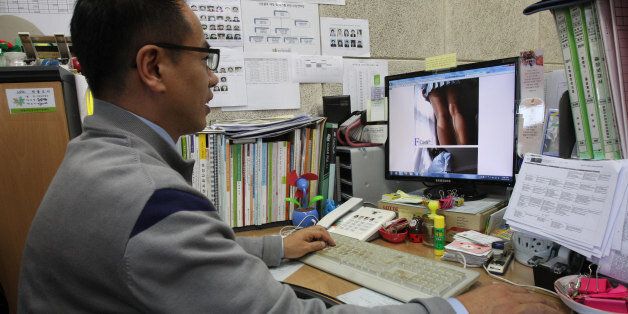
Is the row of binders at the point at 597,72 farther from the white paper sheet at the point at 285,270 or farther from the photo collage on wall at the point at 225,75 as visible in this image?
the photo collage on wall at the point at 225,75

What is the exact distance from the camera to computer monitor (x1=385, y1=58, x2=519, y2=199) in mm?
1047

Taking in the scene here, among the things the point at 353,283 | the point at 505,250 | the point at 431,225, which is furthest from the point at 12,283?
the point at 505,250

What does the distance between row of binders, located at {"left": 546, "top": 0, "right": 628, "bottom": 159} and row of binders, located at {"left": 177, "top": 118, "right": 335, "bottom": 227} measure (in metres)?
0.75

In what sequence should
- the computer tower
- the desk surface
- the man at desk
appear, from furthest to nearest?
the computer tower, the desk surface, the man at desk

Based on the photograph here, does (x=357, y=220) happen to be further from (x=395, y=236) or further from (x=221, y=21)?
(x=221, y=21)

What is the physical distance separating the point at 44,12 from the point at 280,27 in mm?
758

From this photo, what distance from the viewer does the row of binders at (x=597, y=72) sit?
0.67m

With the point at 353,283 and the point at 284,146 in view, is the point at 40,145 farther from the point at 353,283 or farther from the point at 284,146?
the point at 353,283

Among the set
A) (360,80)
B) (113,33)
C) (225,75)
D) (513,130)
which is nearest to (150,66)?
(113,33)

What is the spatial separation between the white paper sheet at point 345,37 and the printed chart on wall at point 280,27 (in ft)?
0.13

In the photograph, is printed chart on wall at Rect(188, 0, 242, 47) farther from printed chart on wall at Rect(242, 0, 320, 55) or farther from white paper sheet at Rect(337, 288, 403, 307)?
white paper sheet at Rect(337, 288, 403, 307)

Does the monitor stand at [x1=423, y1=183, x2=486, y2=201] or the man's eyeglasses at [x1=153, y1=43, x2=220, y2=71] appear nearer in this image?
the man's eyeglasses at [x1=153, y1=43, x2=220, y2=71]

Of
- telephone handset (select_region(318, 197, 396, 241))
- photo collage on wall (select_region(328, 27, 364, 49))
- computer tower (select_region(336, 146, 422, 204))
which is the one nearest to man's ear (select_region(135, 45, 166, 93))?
telephone handset (select_region(318, 197, 396, 241))

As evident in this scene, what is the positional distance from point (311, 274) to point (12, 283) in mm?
880
